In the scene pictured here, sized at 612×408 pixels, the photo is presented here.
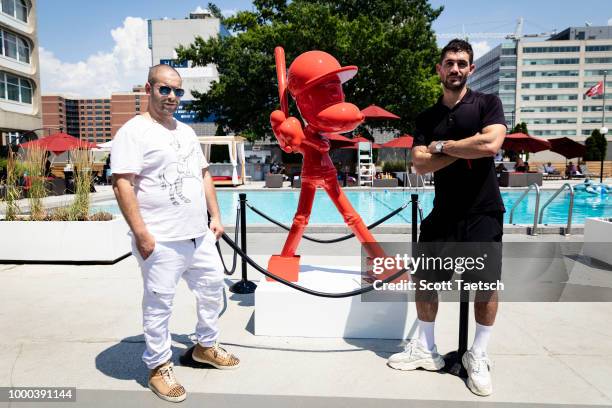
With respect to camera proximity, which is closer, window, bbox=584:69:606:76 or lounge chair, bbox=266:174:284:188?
lounge chair, bbox=266:174:284:188

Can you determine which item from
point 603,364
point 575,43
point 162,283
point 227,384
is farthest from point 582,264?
point 575,43

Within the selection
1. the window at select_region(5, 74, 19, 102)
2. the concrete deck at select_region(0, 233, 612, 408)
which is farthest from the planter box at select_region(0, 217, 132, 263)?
the window at select_region(5, 74, 19, 102)

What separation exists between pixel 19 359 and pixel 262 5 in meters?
29.1

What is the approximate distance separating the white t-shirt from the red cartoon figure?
1.22m

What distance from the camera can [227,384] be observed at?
2.87m

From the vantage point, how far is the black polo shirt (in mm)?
2713

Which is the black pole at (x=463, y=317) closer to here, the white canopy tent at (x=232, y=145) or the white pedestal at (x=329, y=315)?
the white pedestal at (x=329, y=315)

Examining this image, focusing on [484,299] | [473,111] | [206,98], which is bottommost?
[484,299]

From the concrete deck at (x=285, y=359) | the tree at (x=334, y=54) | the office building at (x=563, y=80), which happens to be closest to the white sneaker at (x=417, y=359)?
the concrete deck at (x=285, y=359)

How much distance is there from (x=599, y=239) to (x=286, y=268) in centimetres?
477

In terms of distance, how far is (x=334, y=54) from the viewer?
76.9 ft

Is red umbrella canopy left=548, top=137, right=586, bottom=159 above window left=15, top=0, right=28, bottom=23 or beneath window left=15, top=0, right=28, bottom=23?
beneath

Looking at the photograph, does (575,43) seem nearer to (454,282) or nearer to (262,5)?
(262,5)

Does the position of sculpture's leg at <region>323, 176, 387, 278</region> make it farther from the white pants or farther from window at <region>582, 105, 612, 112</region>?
window at <region>582, 105, 612, 112</region>
